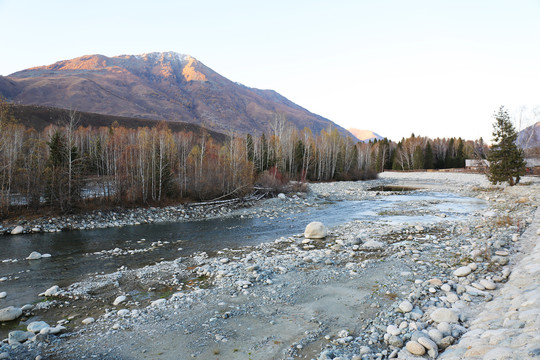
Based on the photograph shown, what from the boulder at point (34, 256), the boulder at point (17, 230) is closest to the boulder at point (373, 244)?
the boulder at point (34, 256)

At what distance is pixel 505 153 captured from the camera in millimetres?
31156

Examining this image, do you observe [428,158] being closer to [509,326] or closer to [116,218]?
[116,218]

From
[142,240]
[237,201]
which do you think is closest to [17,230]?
[142,240]

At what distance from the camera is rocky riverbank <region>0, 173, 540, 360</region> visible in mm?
5707

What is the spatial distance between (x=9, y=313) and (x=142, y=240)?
27.9ft

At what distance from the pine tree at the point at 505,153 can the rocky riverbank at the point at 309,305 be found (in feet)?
76.8

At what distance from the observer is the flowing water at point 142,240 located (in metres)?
10.8

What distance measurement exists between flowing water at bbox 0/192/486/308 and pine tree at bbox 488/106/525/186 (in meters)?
12.2

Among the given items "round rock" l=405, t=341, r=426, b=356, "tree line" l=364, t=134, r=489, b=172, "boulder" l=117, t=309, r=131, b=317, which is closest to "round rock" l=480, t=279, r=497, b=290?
"round rock" l=405, t=341, r=426, b=356

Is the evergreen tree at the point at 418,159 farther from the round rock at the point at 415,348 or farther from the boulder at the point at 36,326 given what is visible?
the boulder at the point at 36,326

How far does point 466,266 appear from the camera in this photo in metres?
9.20

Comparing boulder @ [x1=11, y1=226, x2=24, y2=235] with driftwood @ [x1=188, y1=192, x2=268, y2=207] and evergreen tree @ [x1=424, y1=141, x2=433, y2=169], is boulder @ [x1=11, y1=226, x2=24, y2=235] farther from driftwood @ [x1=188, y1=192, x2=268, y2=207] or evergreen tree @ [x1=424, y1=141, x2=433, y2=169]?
evergreen tree @ [x1=424, y1=141, x2=433, y2=169]

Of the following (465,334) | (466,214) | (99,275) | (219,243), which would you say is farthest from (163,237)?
(466,214)

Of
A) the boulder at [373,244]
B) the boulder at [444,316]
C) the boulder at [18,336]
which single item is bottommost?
the boulder at [18,336]
